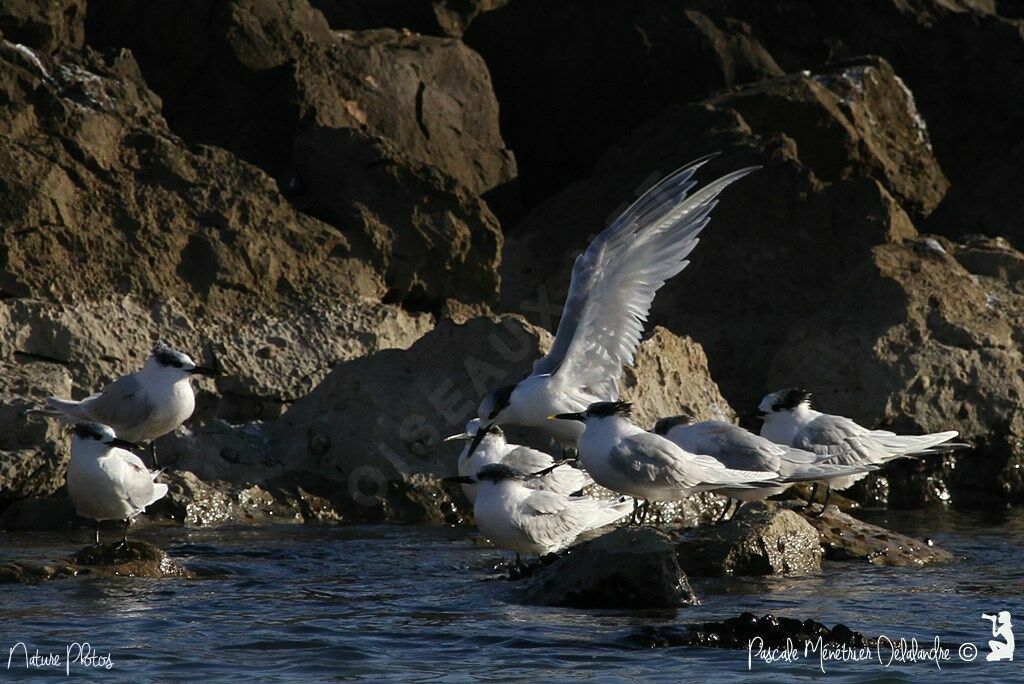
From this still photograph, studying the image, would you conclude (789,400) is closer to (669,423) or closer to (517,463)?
(669,423)

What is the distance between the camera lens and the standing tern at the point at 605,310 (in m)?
10.0

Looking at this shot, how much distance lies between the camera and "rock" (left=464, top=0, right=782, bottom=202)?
1595 centimetres

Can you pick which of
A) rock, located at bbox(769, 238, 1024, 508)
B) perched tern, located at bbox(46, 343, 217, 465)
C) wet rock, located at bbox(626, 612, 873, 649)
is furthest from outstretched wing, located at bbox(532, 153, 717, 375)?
wet rock, located at bbox(626, 612, 873, 649)

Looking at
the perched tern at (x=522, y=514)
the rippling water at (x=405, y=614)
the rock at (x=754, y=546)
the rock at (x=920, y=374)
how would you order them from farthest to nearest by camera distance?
the rock at (x=920, y=374) < the rock at (x=754, y=546) < the perched tern at (x=522, y=514) < the rippling water at (x=405, y=614)

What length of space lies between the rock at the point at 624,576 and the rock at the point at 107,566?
197 centimetres

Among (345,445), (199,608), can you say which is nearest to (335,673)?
(199,608)

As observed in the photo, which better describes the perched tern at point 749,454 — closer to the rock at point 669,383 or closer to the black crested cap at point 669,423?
the black crested cap at point 669,423

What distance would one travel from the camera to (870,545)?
9484mm

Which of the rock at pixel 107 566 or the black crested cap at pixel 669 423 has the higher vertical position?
the black crested cap at pixel 669 423

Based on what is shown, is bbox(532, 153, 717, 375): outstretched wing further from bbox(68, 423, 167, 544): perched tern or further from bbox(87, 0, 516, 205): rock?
bbox(87, 0, 516, 205): rock

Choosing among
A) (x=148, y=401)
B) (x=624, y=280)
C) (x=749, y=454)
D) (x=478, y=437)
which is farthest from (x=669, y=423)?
(x=148, y=401)

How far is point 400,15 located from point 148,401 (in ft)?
23.5

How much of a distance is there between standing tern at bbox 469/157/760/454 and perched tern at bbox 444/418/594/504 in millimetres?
78

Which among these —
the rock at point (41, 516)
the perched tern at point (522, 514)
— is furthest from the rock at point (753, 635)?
the rock at point (41, 516)
